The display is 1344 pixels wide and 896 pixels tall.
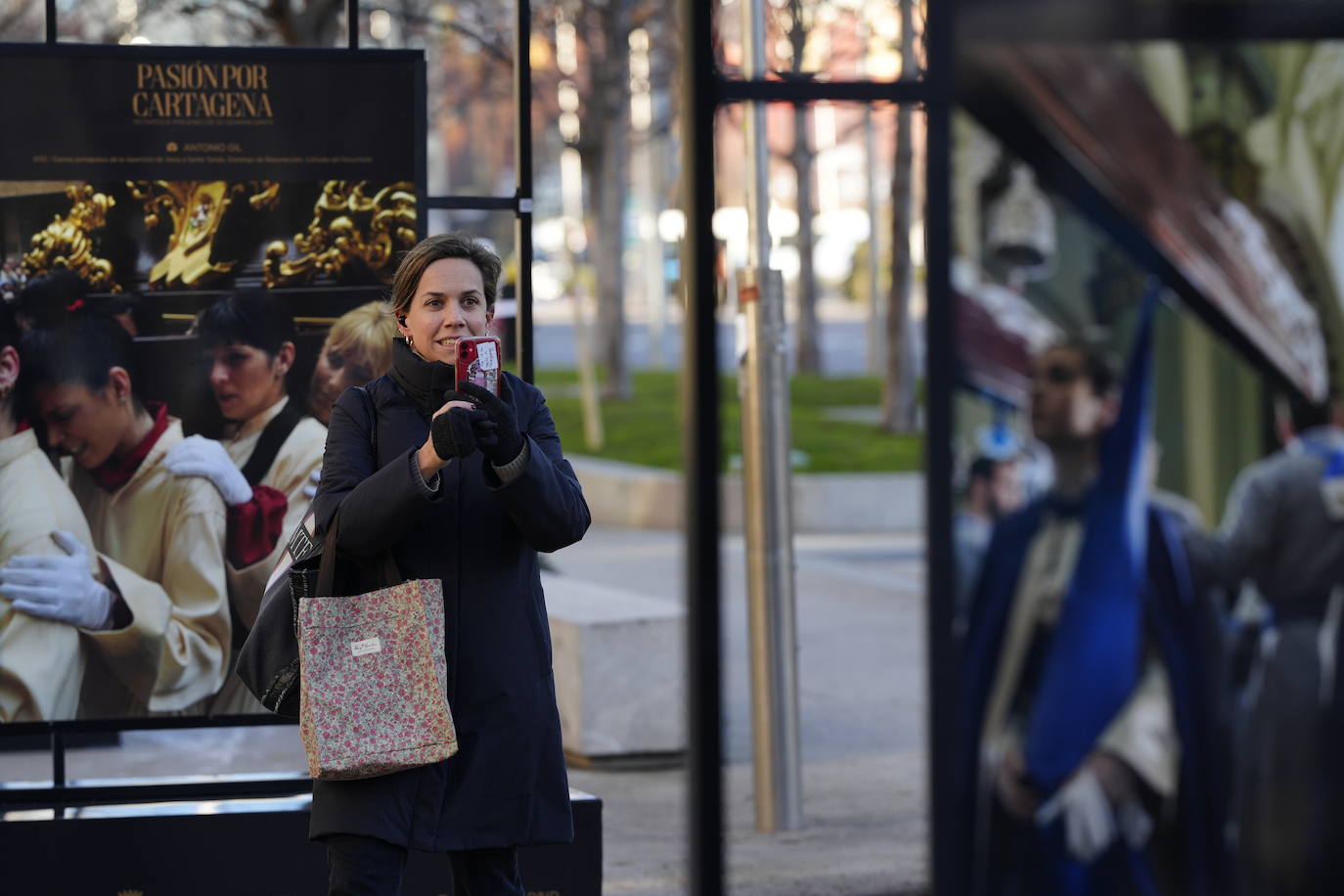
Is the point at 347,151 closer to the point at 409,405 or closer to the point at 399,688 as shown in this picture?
the point at 409,405

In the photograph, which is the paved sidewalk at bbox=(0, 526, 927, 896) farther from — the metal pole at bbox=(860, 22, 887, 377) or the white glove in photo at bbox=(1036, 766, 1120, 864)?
the metal pole at bbox=(860, 22, 887, 377)

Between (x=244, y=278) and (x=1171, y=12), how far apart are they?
3046mm

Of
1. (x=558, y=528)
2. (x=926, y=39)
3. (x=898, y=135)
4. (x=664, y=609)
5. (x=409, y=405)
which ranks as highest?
(x=898, y=135)

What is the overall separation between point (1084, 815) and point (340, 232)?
3039 mm

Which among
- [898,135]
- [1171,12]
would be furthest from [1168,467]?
[898,135]

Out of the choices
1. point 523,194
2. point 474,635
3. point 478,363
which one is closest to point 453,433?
point 478,363

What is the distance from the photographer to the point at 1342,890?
107 inches

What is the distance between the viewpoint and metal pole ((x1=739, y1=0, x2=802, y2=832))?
6.67m

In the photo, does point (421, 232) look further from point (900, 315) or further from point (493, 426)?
point (900, 315)

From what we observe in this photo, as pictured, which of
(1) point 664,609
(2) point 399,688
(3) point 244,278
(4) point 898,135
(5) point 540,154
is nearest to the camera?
(2) point 399,688

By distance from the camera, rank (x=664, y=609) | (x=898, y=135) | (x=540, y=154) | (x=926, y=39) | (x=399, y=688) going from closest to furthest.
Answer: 1. (x=926, y=39)
2. (x=399, y=688)
3. (x=664, y=609)
4. (x=898, y=135)
5. (x=540, y=154)

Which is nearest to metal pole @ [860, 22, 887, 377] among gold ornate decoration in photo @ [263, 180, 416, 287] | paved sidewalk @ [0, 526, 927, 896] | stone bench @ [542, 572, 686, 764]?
paved sidewalk @ [0, 526, 927, 896]

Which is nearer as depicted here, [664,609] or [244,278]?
[244,278]

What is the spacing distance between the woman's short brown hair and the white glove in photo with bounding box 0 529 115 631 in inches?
65.0
